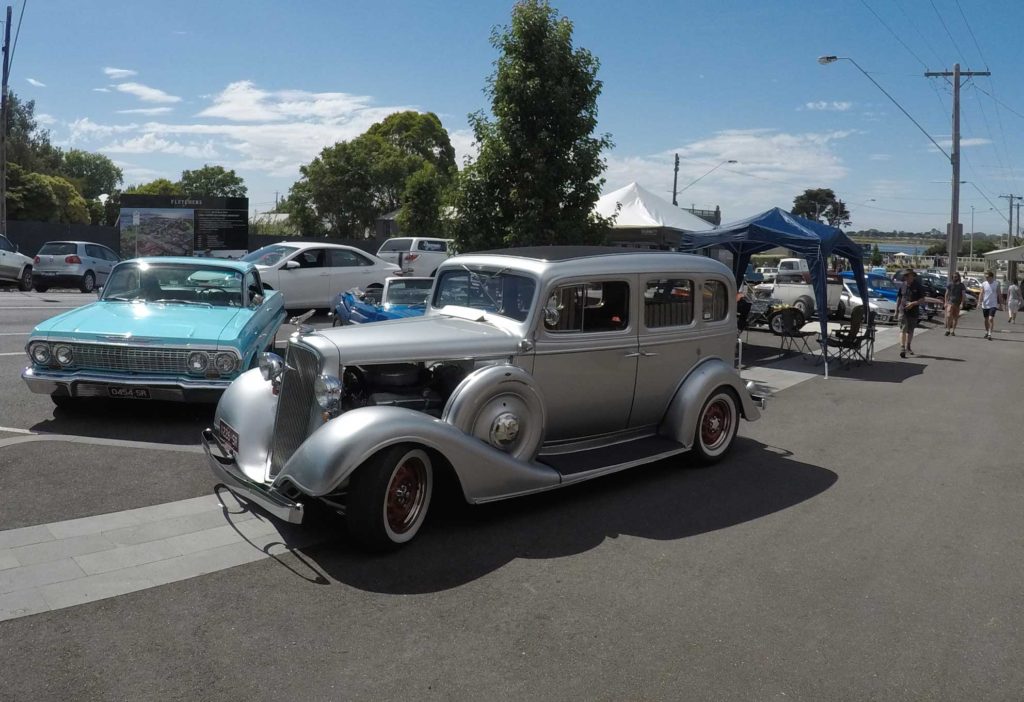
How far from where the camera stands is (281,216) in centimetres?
7144

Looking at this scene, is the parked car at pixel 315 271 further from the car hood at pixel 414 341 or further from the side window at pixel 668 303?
the car hood at pixel 414 341

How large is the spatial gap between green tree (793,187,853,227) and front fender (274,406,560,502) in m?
105

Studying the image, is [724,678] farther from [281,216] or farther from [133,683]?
[281,216]

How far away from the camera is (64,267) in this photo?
74.8 feet

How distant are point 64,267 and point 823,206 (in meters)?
97.9

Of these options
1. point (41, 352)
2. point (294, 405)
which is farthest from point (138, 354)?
point (294, 405)

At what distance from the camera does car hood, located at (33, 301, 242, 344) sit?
7297 millimetres

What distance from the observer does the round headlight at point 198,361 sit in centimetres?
726

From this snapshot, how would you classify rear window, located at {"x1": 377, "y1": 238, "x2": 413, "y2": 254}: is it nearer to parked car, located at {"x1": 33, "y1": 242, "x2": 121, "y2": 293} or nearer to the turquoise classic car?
parked car, located at {"x1": 33, "y1": 242, "x2": 121, "y2": 293}

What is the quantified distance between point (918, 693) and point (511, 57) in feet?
34.9

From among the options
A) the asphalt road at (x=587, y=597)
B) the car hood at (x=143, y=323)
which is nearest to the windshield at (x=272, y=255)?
the car hood at (x=143, y=323)

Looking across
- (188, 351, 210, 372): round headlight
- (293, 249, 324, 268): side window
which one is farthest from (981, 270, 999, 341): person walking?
(188, 351, 210, 372): round headlight

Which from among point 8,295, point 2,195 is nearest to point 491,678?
point 8,295

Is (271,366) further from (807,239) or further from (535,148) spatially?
(807,239)
